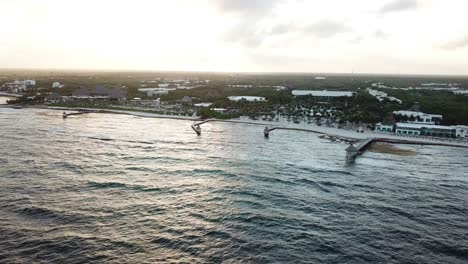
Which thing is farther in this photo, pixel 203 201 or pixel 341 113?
pixel 341 113

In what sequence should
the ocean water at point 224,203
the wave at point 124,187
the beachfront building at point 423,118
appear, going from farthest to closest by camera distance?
the beachfront building at point 423,118
the wave at point 124,187
the ocean water at point 224,203

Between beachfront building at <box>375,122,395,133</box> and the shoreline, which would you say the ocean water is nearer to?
the shoreline

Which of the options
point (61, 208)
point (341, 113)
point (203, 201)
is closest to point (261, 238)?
point (203, 201)

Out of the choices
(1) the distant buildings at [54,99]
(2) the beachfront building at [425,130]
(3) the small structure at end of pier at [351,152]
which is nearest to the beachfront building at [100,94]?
(1) the distant buildings at [54,99]

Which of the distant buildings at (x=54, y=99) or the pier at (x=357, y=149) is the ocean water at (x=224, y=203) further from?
the distant buildings at (x=54, y=99)

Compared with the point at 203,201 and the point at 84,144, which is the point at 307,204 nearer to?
the point at 203,201

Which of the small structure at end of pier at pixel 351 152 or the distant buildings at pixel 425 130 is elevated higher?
the distant buildings at pixel 425 130
